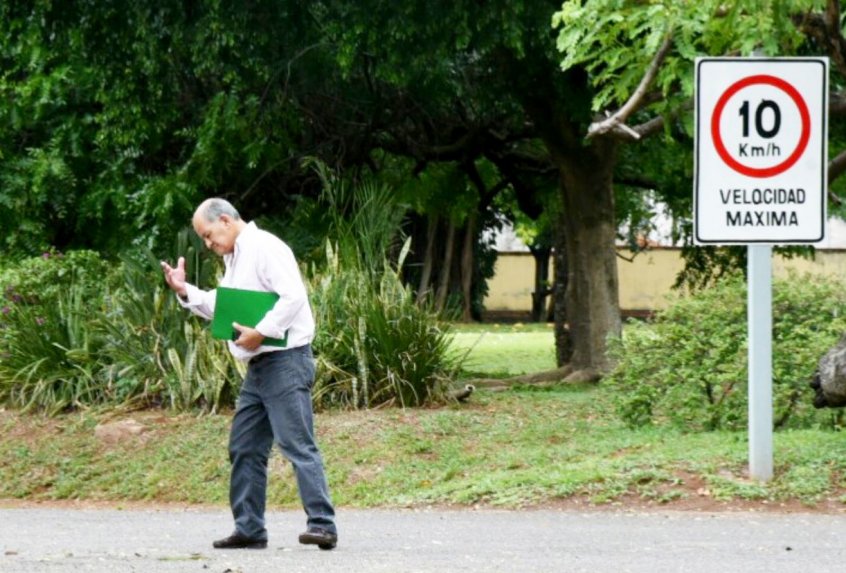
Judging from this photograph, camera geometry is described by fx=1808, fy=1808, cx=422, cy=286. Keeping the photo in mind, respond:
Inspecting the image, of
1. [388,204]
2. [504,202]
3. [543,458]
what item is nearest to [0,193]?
[388,204]

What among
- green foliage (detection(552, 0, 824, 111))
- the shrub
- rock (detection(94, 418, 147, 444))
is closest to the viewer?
green foliage (detection(552, 0, 824, 111))

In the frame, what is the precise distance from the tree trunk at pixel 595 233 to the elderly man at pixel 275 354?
11.8 m

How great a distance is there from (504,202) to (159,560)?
773 inches

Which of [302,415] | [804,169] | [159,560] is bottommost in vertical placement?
[159,560]

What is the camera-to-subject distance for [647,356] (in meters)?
14.7

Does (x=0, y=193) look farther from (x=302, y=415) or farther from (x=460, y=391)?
(x=302, y=415)

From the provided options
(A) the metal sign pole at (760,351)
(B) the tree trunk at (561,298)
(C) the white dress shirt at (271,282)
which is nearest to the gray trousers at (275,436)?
(C) the white dress shirt at (271,282)

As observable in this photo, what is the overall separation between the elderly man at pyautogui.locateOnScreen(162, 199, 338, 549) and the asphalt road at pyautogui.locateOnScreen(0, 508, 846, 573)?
0.25 meters

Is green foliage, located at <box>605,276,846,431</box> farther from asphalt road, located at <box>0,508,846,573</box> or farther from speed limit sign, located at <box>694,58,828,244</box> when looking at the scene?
asphalt road, located at <box>0,508,846,573</box>

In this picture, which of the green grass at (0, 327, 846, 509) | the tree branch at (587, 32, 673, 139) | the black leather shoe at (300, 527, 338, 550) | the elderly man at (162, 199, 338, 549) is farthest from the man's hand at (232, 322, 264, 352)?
the tree branch at (587, 32, 673, 139)

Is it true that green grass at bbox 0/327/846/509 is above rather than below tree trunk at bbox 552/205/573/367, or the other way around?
below

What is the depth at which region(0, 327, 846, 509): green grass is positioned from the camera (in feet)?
38.1

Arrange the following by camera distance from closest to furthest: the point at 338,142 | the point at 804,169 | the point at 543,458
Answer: the point at 804,169, the point at 543,458, the point at 338,142

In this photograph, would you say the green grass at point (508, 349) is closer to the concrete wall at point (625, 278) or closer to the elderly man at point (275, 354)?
the concrete wall at point (625, 278)
